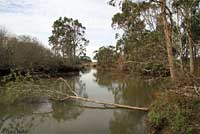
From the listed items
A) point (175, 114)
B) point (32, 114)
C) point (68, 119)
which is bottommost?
point (68, 119)

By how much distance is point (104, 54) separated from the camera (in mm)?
53281

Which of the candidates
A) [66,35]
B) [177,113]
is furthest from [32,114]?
[66,35]

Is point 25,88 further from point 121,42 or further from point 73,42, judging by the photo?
point 73,42

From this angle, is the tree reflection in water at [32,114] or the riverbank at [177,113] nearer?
the riverbank at [177,113]

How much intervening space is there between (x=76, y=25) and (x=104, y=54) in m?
7.55

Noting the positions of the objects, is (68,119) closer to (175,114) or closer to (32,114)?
(32,114)

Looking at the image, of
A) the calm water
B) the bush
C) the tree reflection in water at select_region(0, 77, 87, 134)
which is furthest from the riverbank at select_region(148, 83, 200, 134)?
the tree reflection in water at select_region(0, 77, 87, 134)

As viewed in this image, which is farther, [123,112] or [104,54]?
[104,54]

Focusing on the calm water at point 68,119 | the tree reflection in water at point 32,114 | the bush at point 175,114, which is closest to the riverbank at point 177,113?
the bush at point 175,114

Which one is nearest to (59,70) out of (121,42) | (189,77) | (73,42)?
(121,42)

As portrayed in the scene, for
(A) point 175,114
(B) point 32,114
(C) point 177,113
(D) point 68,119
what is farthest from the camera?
(B) point 32,114

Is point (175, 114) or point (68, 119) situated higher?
point (175, 114)

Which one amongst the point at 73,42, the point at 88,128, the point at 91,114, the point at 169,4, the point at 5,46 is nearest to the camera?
the point at 88,128

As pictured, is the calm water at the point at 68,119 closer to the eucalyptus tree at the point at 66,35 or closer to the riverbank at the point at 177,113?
the riverbank at the point at 177,113
